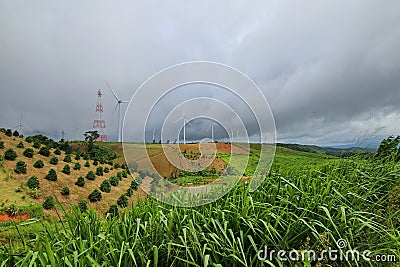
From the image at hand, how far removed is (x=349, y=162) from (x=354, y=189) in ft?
3.37

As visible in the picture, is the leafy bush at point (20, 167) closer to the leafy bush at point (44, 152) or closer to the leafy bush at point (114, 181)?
the leafy bush at point (44, 152)

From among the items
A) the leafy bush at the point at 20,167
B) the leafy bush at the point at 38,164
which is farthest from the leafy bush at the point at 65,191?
the leafy bush at the point at 38,164

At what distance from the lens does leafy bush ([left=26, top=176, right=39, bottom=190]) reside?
14.6 meters

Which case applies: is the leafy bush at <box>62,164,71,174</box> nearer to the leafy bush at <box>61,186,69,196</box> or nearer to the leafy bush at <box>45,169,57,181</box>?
the leafy bush at <box>45,169,57,181</box>

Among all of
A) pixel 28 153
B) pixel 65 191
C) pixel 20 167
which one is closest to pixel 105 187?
pixel 65 191

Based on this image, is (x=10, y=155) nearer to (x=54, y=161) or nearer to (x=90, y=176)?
(x=54, y=161)

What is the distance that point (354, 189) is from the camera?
107 inches

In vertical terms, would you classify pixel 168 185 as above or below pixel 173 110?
below

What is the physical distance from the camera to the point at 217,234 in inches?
80.0

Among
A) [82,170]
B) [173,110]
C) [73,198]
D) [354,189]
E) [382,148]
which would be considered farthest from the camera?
[82,170]

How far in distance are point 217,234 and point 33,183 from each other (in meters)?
15.8

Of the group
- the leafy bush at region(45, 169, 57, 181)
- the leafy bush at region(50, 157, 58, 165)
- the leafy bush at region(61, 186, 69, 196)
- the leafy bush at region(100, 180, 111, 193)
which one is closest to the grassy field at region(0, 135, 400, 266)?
the leafy bush at region(61, 186, 69, 196)

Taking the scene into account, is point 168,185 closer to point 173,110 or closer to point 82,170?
point 173,110

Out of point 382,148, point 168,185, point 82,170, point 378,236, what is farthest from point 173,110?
point 82,170
